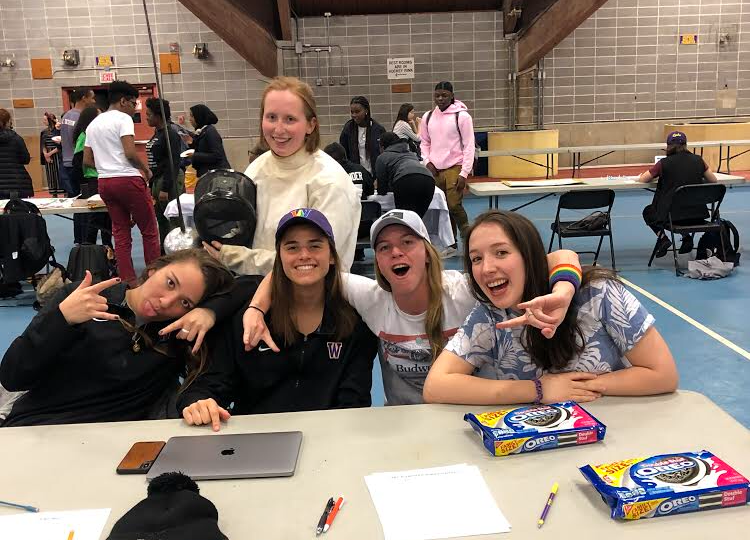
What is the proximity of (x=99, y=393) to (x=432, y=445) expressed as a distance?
105 cm

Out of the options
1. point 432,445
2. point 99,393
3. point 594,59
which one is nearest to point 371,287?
point 432,445

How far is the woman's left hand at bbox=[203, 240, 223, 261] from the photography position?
2332mm

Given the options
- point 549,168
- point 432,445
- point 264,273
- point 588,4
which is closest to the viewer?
point 432,445

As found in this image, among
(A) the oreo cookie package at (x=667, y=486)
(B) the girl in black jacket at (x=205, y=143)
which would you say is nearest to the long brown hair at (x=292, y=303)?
(A) the oreo cookie package at (x=667, y=486)

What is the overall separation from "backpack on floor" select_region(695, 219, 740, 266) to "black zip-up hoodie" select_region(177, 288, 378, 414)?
4.76 m

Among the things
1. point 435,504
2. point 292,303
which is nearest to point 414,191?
point 292,303

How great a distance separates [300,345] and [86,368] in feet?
2.06

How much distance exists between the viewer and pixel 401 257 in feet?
6.62

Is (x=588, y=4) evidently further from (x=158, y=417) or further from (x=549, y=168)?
(x=158, y=417)

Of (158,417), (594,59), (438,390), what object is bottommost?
(158,417)

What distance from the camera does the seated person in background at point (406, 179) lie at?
523 cm

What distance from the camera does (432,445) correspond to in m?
1.49

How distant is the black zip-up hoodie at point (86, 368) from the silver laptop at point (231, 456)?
498 mm

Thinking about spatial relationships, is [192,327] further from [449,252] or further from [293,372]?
[449,252]
